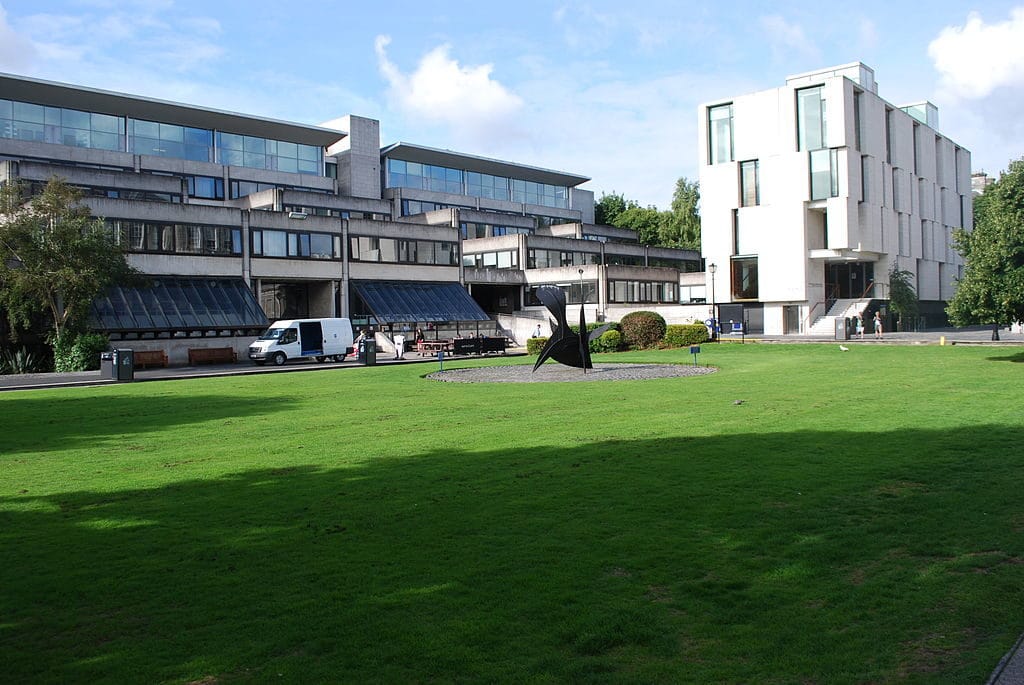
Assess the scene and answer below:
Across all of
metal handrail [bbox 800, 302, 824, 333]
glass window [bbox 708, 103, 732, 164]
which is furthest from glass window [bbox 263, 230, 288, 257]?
metal handrail [bbox 800, 302, 824, 333]

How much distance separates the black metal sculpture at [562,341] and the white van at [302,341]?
1684 centimetres

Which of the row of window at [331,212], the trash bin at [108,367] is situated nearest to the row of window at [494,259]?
the row of window at [331,212]

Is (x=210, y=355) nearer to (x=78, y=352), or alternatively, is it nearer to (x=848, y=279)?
(x=78, y=352)

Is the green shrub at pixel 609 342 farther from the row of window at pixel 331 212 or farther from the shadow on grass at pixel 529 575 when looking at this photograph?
the shadow on grass at pixel 529 575

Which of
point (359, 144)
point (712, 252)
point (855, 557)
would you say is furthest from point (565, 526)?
point (359, 144)

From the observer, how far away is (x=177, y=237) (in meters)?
48.3

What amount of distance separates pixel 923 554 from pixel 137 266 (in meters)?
46.7

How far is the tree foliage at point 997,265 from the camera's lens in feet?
95.6

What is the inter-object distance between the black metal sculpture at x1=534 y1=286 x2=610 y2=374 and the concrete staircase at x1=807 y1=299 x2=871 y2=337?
119 ft

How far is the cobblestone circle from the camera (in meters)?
26.2

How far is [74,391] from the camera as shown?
88.7ft

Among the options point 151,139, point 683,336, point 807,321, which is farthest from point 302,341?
point 807,321

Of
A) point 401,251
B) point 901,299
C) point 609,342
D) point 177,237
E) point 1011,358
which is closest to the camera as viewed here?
point 1011,358

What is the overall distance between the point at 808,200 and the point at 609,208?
49117mm
